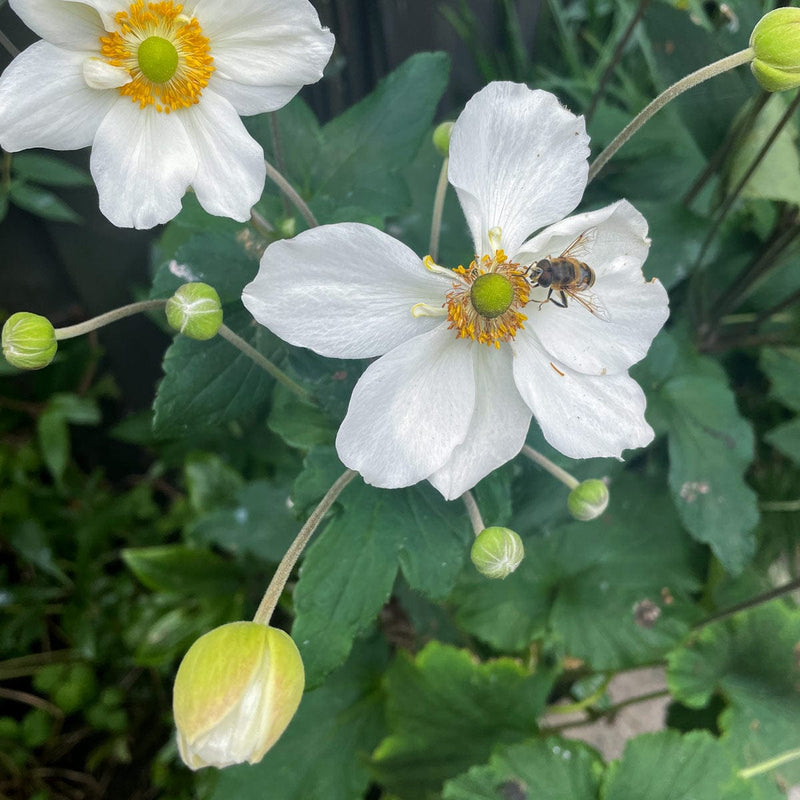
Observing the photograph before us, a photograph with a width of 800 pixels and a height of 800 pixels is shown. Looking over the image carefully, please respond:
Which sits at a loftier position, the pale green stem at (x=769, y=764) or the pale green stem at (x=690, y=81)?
the pale green stem at (x=690, y=81)

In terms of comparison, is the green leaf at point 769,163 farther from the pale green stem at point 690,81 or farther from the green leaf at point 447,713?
the green leaf at point 447,713

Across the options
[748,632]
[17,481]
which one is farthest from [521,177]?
[17,481]

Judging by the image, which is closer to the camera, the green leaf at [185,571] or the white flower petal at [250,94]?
the white flower petal at [250,94]

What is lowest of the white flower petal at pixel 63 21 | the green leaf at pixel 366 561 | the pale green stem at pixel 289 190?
the green leaf at pixel 366 561

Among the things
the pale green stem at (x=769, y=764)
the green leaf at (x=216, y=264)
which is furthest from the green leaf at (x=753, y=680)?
the green leaf at (x=216, y=264)

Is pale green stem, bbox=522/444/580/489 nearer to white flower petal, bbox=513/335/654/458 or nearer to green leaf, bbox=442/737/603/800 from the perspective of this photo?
white flower petal, bbox=513/335/654/458

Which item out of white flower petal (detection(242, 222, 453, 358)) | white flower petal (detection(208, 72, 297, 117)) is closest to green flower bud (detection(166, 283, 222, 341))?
white flower petal (detection(242, 222, 453, 358))

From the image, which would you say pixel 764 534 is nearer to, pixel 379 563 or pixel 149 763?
pixel 379 563
